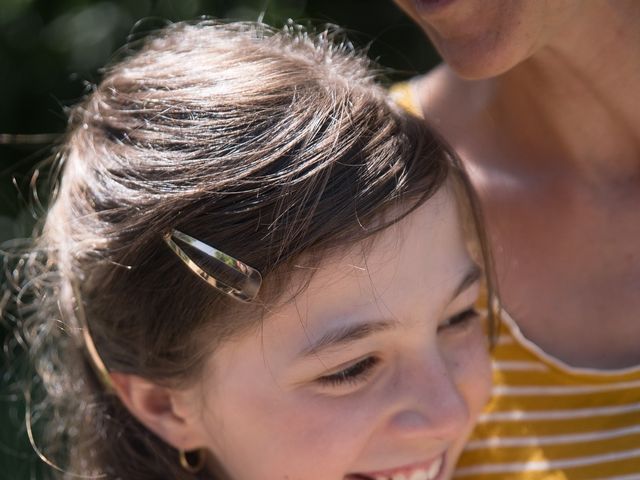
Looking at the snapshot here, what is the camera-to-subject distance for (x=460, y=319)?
1959mm

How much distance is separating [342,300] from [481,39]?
53cm

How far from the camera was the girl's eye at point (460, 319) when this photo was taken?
6.31 ft

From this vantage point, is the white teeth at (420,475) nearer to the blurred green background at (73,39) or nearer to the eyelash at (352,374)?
the eyelash at (352,374)

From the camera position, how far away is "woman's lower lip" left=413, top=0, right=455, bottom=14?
6.40ft

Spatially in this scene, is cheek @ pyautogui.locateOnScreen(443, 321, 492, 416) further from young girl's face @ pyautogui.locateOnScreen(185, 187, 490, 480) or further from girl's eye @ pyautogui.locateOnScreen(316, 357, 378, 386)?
girl's eye @ pyautogui.locateOnScreen(316, 357, 378, 386)

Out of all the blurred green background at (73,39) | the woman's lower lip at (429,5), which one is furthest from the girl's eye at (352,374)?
the blurred green background at (73,39)

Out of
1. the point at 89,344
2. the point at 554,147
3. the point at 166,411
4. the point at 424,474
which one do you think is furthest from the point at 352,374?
the point at 554,147

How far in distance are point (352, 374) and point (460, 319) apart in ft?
0.81

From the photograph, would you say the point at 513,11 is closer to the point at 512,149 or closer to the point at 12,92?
the point at 512,149

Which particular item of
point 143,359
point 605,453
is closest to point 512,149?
point 605,453

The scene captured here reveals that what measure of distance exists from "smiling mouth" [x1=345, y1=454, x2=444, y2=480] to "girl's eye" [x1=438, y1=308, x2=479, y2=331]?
8.3 inches

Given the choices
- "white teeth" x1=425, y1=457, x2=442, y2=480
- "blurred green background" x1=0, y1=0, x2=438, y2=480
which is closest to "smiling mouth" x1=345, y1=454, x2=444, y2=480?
"white teeth" x1=425, y1=457, x2=442, y2=480

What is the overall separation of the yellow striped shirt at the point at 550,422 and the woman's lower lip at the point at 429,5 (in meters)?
0.55

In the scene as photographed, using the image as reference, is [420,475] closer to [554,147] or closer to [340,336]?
[340,336]
